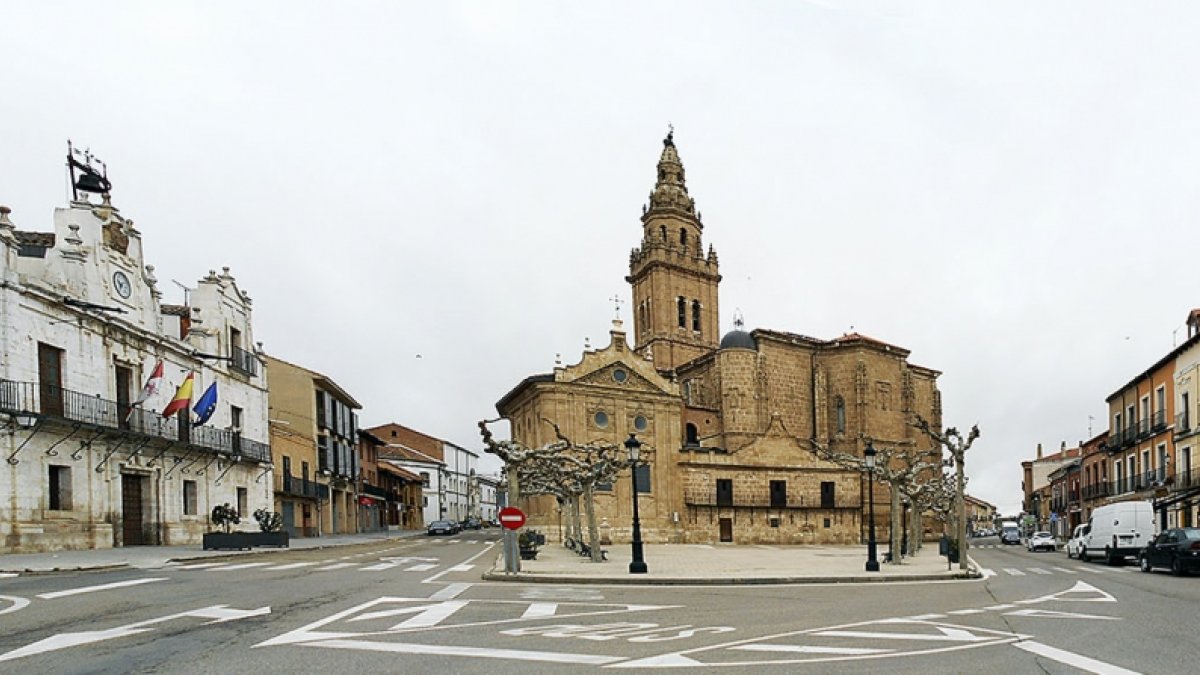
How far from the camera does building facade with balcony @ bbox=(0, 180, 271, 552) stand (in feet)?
80.2

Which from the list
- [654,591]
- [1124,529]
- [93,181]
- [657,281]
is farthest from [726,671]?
[657,281]

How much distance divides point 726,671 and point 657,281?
204ft

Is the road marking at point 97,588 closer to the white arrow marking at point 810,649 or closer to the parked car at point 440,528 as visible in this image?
the white arrow marking at point 810,649

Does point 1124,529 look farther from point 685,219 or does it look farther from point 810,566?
point 685,219

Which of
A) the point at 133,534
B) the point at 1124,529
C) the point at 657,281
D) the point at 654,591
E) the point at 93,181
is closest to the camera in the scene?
the point at 654,591

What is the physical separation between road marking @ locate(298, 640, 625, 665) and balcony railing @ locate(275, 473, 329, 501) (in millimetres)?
37194

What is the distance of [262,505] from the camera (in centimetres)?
3975

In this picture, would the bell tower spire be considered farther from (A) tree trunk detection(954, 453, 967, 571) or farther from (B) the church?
(A) tree trunk detection(954, 453, 967, 571)

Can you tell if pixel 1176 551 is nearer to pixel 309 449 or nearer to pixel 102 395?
pixel 102 395

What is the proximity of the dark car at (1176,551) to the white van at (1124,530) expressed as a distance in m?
4.28

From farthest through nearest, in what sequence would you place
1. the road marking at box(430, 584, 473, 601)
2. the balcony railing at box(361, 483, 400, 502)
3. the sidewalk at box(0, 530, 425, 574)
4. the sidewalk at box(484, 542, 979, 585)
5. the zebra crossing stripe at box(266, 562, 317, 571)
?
the balcony railing at box(361, 483, 400, 502), the zebra crossing stripe at box(266, 562, 317, 571), the sidewalk at box(0, 530, 425, 574), the sidewalk at box(484, 542, 979, 585), the road marking at box(430, 584, 473, 601)

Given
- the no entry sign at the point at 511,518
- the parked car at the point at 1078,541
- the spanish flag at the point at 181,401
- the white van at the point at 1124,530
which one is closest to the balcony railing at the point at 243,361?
the spanish flag at the point at 181,401

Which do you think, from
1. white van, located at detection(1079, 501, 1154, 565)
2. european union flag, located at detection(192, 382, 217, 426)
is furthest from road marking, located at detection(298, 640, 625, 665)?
white van, located at detection(1079, 501, 1154, 565)

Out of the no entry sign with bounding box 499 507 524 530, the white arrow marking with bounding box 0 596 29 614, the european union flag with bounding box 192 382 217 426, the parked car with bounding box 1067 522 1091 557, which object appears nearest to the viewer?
the white arrow marking with bounding box 0 596 29 614
